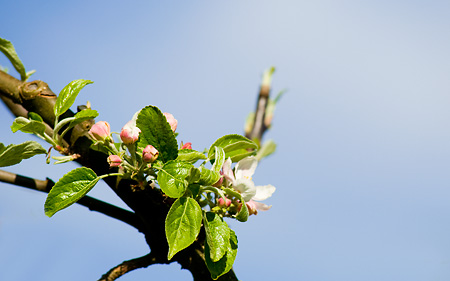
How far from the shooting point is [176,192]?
0.77 meters

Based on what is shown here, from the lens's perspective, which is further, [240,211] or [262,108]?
[262,108]

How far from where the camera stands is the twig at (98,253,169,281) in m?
0.94

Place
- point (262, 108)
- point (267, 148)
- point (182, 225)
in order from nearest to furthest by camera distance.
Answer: point (182, 225) < point (267, 148) < point (262, 108)

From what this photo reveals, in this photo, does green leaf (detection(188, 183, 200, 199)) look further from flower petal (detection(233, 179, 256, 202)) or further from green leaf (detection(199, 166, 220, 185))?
flower petal (detection(233, 179, 256, 202))

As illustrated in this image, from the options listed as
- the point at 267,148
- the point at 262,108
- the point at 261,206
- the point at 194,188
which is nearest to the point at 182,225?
the point at 194,188

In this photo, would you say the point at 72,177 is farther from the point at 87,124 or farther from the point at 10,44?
the point at 10,44

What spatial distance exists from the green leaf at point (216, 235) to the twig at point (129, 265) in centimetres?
25

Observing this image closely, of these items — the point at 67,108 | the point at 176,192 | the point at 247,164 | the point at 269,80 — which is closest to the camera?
the point at 176,192

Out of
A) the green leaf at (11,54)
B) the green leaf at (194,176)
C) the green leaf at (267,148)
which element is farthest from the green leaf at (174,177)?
the green leaf at (267,148)

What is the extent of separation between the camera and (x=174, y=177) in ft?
2.56

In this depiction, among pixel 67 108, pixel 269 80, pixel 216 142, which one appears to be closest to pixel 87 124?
pixel 67 108

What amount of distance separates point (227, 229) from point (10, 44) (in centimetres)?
67

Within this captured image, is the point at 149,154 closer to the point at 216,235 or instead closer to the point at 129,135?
the point at 129,135

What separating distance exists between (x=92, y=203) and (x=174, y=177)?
304 mm
